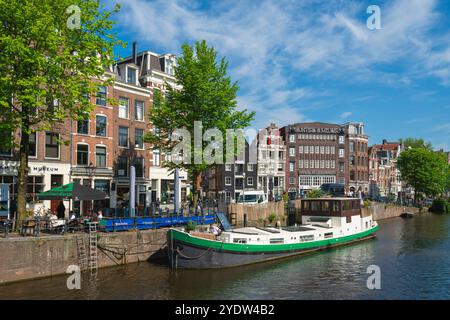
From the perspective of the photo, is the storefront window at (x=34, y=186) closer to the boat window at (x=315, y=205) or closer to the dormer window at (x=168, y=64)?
the dormer window at (x=168, y=64)

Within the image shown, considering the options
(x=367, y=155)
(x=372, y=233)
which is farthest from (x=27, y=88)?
(x=367, y=155)

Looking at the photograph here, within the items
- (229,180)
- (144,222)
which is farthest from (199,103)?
(229,180)

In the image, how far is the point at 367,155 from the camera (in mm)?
96812

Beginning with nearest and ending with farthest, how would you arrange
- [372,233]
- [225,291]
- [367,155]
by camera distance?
1. [225,291]
2. [372,233]
3. [367,155]

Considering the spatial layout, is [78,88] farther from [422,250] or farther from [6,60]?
[422,250]

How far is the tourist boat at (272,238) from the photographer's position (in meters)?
26.4

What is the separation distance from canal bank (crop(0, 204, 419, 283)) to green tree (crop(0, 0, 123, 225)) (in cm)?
330

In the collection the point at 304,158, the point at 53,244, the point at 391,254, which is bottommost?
the point at 391,254

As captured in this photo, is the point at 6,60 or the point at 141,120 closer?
the point at 6,60

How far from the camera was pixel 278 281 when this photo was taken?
79.6 feet

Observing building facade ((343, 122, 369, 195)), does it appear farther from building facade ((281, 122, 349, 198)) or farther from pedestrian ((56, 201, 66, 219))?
pedestrian ((56, 201, 66, 219))

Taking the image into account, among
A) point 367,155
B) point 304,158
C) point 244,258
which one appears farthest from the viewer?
point 367,155

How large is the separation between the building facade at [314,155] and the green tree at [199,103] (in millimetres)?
50710

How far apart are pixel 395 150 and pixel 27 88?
109 meters
